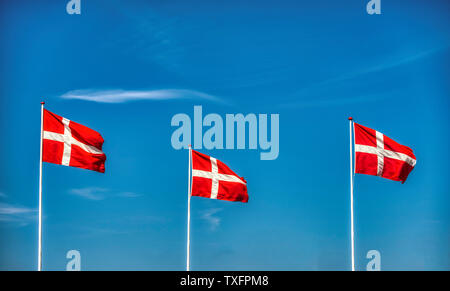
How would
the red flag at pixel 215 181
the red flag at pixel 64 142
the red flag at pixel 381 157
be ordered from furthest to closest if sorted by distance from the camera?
the red flag at pixel 215 181 < the red flag at pixel 381 157 < the red flag at pixel 64 142

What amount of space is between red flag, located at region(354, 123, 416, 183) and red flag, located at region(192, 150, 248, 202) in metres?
8.61

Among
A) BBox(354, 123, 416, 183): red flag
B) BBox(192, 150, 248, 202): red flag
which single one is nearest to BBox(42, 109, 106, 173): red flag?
BBox(192, 150, 248, 202): red flag

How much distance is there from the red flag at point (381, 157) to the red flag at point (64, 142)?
1799 centimetres

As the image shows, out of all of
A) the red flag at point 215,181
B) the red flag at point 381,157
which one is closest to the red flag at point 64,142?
the red flag at point 215,181

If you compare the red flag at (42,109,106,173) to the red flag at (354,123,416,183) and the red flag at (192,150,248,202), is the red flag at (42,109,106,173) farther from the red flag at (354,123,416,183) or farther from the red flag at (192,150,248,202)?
the red flag at (354,123,416,183)

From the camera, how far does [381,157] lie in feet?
122

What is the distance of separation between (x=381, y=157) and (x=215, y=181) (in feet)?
38.7

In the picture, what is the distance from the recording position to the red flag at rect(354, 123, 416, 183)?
37125 millimetres

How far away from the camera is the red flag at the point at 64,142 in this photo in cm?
3488

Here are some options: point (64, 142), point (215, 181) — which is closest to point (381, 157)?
point (215, 181)

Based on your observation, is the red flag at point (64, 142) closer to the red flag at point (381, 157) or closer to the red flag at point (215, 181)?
the red flag at point (215, 181)
